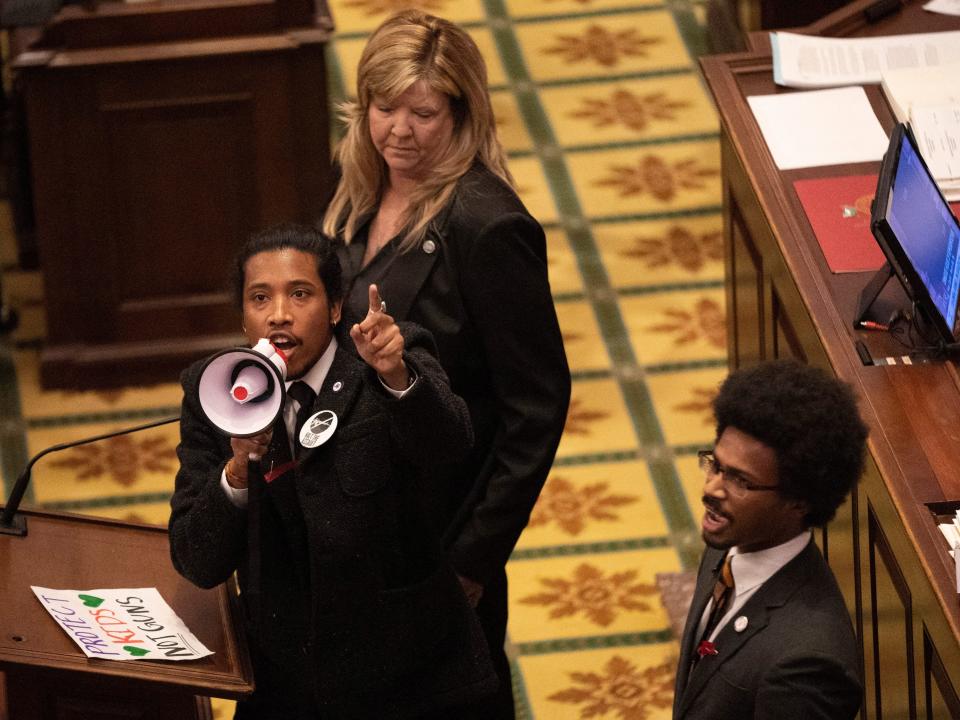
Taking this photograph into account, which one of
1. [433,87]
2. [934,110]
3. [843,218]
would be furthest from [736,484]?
[934,110]

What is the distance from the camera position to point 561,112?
799 cm

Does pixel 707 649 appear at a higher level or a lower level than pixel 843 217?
lower

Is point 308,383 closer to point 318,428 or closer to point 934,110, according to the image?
point 318,428

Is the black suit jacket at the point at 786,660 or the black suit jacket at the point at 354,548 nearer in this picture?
the black suit jacket at the point at 786,660

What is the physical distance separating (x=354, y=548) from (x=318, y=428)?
21 cm

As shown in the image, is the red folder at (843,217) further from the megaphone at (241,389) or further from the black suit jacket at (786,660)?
the megaphone at (241,389)

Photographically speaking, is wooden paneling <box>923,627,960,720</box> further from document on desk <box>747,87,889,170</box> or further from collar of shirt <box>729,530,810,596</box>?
document on desk <box>747,87,889,170</box>

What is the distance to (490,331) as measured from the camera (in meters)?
3.43

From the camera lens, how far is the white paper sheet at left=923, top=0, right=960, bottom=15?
5.25 meters

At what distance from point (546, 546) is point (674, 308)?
1.49m

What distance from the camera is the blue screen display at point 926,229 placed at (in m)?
3.85

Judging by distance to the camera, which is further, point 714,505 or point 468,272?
point 468,272

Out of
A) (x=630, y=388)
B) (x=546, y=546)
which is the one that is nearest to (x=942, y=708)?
(x=546, y=546)

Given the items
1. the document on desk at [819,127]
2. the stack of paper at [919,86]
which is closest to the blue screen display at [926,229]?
the document on desk at [819,127]
